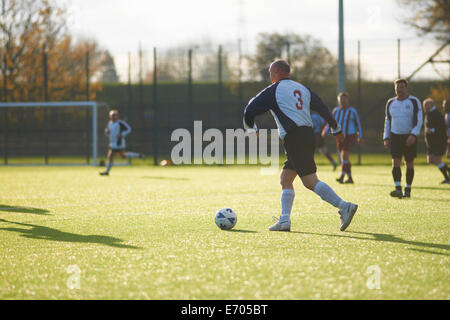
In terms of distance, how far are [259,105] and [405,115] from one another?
435 cm

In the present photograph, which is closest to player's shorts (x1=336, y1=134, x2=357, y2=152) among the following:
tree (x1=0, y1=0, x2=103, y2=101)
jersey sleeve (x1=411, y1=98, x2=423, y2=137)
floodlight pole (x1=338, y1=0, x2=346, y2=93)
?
jersey sleeve (x1=411, y1=98, x2=423, y2=137)

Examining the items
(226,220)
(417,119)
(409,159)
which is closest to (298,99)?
(226,220)

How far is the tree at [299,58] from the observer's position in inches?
1037

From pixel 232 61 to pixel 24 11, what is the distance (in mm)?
13671

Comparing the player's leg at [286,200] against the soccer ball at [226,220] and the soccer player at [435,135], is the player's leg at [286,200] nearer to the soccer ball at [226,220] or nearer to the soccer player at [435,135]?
the soccer ball at [226,220]

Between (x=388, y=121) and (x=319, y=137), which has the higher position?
(x=388, y=121)

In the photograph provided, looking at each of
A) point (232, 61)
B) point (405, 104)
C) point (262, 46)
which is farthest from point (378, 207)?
point (262, 46)

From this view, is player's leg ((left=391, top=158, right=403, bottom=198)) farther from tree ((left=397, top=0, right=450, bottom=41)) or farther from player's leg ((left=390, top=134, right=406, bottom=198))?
tree ((left=397, top=0, right=450, bottom=41))

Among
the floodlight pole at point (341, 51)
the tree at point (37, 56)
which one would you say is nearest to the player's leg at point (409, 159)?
the floodlight pole at point (341, 51)

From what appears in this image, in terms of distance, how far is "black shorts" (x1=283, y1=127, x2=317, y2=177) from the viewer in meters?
6.69

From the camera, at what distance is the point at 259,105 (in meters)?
6.73

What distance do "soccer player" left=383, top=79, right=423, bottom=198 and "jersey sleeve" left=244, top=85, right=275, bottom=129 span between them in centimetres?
407

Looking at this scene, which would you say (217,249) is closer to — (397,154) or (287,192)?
(287,192)

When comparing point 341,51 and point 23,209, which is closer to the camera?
point 23,209
